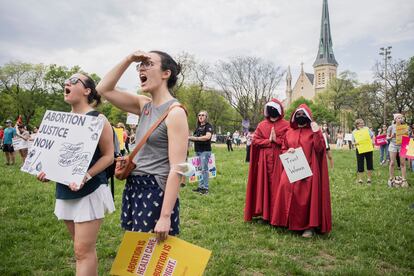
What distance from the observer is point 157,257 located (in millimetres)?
2371

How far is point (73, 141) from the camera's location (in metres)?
2.79

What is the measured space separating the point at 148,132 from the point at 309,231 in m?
4.55

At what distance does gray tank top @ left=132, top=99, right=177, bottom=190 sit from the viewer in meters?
2.53

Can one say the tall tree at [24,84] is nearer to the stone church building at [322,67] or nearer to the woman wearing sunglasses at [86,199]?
the woman wearing sunglasses at [86,199]

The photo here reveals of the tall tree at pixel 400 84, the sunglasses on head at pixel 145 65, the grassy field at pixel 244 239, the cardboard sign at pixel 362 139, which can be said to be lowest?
the grassy field at pixel 244 239

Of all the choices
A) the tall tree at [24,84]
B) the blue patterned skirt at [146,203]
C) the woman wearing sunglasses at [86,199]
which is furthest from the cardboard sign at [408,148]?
the tall tree at [24,84]

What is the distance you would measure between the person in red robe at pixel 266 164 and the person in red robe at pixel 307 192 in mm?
353

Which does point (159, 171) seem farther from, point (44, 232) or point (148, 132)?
point (44, 232)

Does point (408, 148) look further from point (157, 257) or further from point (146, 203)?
point (157, 257)

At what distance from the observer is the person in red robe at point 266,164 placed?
6.84 meters

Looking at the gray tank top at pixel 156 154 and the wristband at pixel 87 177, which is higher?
the gray tank top at pixel 156 154

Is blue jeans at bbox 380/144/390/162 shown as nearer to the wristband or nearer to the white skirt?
the white skirt

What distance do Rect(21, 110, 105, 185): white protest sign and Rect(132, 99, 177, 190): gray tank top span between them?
0.38 metres

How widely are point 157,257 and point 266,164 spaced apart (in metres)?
4.85
